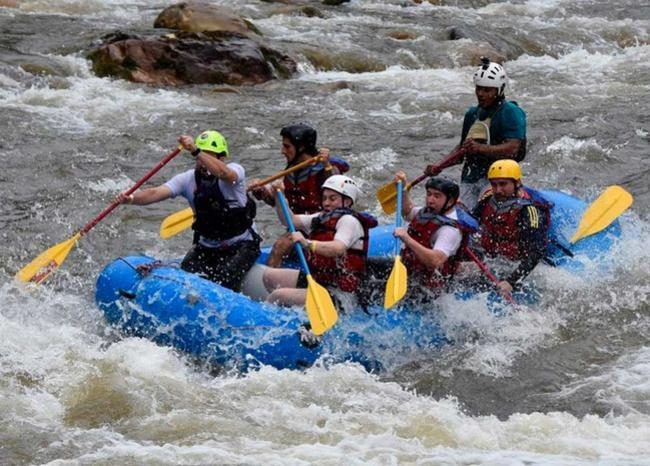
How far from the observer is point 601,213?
333 inches

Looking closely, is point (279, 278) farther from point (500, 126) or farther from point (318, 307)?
point (500, 126)

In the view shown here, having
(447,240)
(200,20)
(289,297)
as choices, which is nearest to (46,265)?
Result: (289,297)

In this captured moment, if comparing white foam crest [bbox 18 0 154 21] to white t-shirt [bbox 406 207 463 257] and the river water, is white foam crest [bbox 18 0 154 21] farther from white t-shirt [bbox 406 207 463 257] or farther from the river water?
white t-shirt [bbox 406 207 463 257]

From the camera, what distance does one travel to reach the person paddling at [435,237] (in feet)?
23.0

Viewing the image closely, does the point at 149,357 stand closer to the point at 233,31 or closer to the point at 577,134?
the point at 577,134

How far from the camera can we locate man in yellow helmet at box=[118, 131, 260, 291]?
23.5 ft

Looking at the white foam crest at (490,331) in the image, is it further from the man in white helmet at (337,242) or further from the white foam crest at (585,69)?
the white foam crest at (585,69)

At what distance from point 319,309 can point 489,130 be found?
8.19 feet

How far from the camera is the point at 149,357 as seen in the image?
21.9 feet

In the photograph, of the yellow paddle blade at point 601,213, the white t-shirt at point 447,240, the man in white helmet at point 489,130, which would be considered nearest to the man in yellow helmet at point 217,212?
the white t-shirt at point 447,240

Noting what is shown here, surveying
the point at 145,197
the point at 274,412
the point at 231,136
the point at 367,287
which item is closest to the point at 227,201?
the point at 145,197

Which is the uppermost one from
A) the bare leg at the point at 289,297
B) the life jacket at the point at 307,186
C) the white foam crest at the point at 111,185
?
the life jacket at the point at 307,186

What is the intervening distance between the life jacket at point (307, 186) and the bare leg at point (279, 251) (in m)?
0.48

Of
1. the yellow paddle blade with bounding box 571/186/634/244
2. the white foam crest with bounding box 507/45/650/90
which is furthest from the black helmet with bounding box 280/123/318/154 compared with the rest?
the white foam crest with bounding box 507/45/650/90
